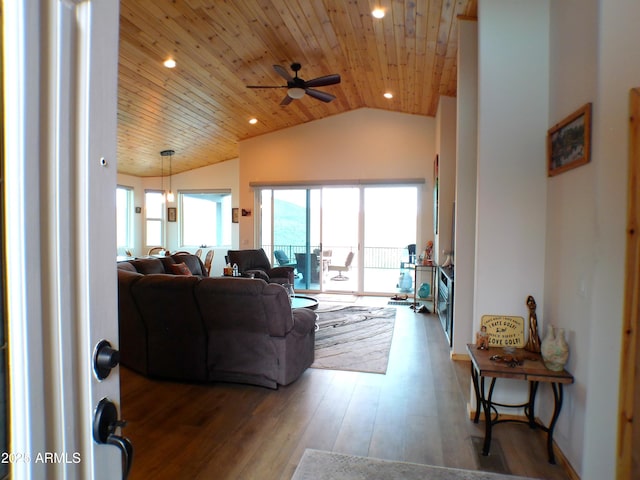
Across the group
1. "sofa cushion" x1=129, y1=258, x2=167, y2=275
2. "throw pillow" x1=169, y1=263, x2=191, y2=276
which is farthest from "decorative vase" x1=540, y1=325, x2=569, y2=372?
"throw pillow" x1=169, y1=263, x2=191, y2=276

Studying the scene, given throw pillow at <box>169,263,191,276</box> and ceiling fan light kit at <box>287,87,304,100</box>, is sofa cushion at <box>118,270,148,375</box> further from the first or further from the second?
ceiling fan light kit at <box>287,87,304,100</box>

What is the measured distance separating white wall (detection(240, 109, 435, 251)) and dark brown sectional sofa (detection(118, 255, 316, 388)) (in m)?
4.40

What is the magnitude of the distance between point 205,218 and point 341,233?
12.1ft

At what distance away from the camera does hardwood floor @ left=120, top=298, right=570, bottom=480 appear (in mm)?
2180

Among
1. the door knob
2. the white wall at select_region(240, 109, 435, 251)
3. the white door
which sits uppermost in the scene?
the white wall at select_region(240, 109, 435, 251)

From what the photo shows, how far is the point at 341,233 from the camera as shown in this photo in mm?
7574

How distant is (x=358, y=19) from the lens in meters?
3.88

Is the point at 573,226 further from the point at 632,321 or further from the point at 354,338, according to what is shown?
the point at 354,338

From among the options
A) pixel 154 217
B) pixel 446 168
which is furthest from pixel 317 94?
pixel 154 217

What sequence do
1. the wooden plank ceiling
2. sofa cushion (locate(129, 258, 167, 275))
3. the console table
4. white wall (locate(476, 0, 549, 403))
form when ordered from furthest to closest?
sofa cushion (locate(129, 258, 167, 275)) → the wooden plank ceiling → white wall (locate(476, 0, 549, 403)) → the console table

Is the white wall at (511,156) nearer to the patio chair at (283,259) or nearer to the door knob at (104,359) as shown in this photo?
the door knob at (104,359)

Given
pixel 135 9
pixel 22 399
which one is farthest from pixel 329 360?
pixel 135 9

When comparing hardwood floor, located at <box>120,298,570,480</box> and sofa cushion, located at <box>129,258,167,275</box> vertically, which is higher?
sofa cushion, located at <box>129,258,167,275</box>

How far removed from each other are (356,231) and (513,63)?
5054 millimetres
